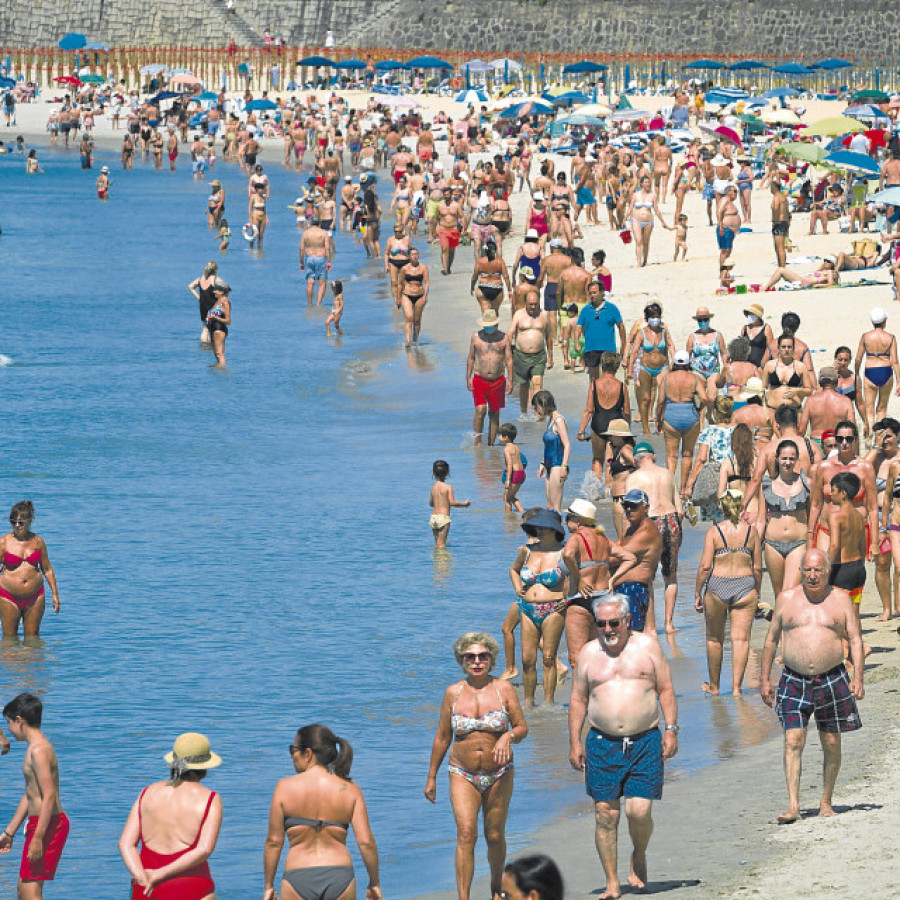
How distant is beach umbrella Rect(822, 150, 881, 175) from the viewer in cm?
3141

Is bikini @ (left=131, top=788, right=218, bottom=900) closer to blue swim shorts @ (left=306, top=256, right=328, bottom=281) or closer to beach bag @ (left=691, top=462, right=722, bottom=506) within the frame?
beach bag @ (left=691, top=462, right=722, bottom=506)

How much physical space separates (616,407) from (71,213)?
40.7m

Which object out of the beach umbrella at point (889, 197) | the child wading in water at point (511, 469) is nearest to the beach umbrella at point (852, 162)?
the beach umbrella at point (889, 197)

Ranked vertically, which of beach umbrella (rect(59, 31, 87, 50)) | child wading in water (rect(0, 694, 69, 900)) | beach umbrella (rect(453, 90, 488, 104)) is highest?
beach umbrella (rect(59, 31, 87, 50))

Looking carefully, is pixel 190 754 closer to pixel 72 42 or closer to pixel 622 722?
pixel 622 722

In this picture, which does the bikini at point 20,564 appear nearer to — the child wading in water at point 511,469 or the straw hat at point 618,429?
the child wading in water at point 511,469

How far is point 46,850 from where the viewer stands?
27.3 feet

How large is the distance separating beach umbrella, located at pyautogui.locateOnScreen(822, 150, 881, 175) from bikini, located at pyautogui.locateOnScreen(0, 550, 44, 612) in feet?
68.4

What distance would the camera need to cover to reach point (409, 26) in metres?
96.4

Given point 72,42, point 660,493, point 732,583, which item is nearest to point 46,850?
point 732,583

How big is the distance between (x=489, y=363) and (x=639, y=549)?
7490 mm

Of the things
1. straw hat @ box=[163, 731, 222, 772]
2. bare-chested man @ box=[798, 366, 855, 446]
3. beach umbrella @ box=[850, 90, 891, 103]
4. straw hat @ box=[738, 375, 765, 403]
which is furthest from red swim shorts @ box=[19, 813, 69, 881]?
beach umbrella @ box=[850, 90, 891, 103]

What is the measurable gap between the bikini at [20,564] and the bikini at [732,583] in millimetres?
5284

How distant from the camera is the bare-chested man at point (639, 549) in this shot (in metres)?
11.0
